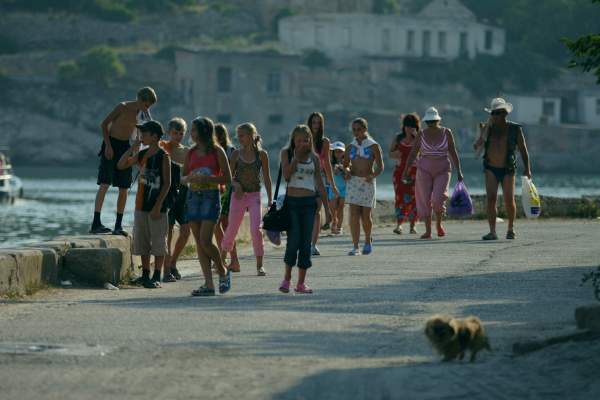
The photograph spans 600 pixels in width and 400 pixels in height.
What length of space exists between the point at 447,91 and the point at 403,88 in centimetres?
423

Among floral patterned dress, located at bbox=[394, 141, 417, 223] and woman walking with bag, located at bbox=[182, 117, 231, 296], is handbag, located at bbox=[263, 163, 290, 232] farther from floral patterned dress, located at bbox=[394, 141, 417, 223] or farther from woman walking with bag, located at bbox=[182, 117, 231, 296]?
floral patterned dress, located at bbox=[394, 141, 417, 223]

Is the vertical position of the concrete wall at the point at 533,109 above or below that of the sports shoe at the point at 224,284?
above

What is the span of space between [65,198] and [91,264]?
6695cm

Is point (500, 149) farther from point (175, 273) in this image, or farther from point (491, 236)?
point (175, 273)

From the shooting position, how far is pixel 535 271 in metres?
14.8

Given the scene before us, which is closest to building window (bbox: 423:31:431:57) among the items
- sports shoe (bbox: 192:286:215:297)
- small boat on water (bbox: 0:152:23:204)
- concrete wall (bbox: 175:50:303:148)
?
concrete wall (bbox: 175:50:303:148)

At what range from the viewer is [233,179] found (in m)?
14.6

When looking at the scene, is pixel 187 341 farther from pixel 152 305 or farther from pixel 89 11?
pixel 89 11

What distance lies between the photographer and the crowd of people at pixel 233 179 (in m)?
12.9

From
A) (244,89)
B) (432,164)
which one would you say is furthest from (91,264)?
(244,89)

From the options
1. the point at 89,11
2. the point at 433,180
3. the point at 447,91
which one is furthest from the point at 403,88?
the point at 433,180

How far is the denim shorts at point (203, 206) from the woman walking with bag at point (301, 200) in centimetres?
61

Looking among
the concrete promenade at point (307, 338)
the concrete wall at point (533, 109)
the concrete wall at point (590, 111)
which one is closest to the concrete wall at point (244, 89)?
the concrete wall at point (533, 109)

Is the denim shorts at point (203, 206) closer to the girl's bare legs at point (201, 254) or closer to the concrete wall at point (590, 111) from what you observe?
the girl's bare legs at point (201, 254)
